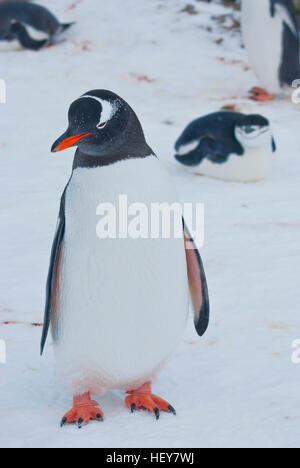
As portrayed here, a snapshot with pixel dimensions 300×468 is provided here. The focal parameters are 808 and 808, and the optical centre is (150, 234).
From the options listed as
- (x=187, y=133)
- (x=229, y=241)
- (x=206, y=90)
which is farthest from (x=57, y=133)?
(x=229, y=241)

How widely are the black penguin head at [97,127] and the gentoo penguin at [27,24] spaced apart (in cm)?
422

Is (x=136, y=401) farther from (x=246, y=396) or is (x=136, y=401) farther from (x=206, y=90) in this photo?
(x=206, y=90)

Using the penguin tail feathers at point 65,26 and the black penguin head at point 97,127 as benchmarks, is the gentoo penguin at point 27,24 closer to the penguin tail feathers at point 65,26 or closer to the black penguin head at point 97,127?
the penguin tail feathers at point 65,26

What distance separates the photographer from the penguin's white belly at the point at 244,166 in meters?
3.71

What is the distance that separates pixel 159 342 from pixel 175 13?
4.81 meters

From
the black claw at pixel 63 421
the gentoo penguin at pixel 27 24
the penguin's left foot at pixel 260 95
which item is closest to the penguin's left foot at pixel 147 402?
the black claw at pixel 63 421

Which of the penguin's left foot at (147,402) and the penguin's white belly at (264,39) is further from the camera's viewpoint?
the penguin's white belly at (264,39)

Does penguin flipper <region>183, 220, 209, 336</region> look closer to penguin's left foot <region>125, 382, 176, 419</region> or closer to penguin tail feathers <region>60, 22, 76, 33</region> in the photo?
penguin's left foot <region>125, 382, 176, 419</region>

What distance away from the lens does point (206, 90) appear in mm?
5195

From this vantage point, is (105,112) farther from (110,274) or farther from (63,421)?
(63,421)

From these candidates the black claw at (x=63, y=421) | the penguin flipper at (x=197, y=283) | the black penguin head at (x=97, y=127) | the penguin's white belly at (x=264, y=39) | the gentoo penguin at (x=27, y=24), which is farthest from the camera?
the gentoo penguin at (x=27, y=24)

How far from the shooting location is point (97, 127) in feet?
5.43

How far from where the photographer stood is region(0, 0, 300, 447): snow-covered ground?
1.81m

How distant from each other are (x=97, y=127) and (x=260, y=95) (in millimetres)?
3584
